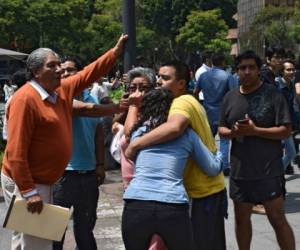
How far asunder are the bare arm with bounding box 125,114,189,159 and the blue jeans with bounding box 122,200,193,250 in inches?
12.5

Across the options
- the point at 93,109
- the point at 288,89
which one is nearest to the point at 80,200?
the point at 93,109

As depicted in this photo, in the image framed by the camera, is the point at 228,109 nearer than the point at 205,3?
Yes

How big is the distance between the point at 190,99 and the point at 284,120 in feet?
3.53

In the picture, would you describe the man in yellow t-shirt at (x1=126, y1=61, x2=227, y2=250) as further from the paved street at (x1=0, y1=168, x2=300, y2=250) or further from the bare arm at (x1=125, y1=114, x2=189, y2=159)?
the paved street at (x1=0, y1=168, x2=300, y2=250)

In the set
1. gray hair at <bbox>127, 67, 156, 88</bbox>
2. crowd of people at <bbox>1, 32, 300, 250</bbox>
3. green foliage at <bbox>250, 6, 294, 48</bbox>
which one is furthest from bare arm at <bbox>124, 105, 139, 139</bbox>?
green foliage at <bbox>250, 6, 294, 48</bbox>

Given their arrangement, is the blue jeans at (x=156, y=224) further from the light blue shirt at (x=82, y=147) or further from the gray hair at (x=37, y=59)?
the light blue shirt at (x=82, y=147)

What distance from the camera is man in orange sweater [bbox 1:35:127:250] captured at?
3.81m

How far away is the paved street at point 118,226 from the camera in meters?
5.99

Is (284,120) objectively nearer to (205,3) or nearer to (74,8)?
(74,8)

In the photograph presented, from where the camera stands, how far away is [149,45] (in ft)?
213

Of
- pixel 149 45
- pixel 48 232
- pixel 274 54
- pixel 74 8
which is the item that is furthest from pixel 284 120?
pixel 149 45

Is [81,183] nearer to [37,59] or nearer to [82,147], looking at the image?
[82,147]

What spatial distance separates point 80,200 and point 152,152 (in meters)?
1.36

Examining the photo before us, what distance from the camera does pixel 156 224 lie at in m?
3.51
